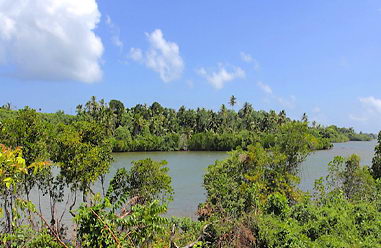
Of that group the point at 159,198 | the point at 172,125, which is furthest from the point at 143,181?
the point at 172,125

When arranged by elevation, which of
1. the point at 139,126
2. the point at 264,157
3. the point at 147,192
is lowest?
the point at 147,192

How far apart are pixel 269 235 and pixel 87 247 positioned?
551 cm

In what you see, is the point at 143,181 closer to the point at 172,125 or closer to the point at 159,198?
the point at 159,198

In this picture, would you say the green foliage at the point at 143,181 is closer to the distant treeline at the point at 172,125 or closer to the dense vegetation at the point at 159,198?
the dense vegetation at the point at 159,198

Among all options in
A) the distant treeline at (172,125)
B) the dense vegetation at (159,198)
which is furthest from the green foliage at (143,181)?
the distant treeline at (172,125)

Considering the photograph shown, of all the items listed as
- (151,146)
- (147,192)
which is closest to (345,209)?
(147,192)

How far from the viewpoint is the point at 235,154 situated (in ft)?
47.0

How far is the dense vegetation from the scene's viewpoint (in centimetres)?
395

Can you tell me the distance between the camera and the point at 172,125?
72.3 metres

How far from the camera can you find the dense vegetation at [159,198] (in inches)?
155

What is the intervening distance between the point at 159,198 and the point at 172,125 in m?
61.1

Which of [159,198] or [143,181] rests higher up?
[143,181]

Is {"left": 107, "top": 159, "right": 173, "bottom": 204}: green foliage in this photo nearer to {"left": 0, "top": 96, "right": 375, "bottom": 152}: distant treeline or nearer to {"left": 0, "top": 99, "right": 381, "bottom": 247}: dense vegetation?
{"left": 0, "top": 99, "right": 381, "bottom": 247}: dense vegetation

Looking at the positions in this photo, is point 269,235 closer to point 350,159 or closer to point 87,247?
point 87,247
